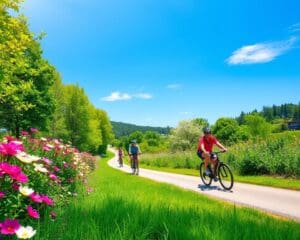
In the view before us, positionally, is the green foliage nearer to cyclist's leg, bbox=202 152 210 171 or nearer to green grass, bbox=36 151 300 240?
cyclist's leg, bbox=202 152 210 171

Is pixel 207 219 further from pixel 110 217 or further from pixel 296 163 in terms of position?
pixel 296 163

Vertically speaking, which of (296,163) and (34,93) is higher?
(34,93)

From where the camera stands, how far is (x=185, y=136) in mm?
57188

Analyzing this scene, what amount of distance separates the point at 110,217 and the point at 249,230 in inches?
63.3

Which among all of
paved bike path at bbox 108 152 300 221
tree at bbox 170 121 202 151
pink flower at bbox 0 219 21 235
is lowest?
paved bike path at bbox 108 152 300 221

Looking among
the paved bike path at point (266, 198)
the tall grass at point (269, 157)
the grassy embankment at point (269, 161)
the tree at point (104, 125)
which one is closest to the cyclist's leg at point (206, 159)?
the paved bike path at point (266, 198)

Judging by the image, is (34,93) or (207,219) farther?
(34,93)

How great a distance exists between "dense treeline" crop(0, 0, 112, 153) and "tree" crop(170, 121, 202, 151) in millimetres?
13664

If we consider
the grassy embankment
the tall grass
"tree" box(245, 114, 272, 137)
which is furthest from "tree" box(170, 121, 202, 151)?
"tree" box(245, 114, 272, 137)

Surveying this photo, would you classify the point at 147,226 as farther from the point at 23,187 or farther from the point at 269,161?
the point at 269,161

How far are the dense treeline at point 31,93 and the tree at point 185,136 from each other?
13.7 meters

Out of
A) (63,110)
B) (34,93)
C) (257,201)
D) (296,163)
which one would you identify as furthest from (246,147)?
(63,110)

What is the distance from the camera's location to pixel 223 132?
3708 inches

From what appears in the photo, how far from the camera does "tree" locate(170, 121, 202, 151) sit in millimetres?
56125
